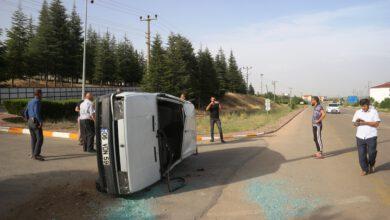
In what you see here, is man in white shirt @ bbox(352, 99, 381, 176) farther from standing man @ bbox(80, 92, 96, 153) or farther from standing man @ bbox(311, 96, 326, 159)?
standing man @ bbox(80, 92, 96, 153)

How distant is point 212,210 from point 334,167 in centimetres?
460

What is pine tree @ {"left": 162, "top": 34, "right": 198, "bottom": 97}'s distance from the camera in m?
49.5

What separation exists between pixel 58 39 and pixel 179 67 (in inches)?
644

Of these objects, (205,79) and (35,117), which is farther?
(205,79)

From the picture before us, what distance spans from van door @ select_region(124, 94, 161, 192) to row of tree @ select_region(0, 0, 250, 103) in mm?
36311

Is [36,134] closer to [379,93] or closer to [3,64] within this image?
[3,64]

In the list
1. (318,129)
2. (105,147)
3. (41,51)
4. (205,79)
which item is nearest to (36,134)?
(105,147)

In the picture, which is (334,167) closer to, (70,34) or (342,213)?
(342,213)

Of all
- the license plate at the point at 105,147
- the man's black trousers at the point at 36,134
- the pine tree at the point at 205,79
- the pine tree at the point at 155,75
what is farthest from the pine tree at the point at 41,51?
the license plate at the point at 105,147

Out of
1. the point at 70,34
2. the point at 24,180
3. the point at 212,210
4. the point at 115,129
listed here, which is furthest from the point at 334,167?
the point at 70,34

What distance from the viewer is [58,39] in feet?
167

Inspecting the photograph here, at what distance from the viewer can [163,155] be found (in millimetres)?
7531

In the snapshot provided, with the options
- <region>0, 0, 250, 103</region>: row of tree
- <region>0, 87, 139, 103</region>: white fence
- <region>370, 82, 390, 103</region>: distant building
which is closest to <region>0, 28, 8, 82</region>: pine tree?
<region>0, 0, 250, 103</region>: row of tree

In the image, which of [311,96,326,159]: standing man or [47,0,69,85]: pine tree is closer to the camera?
[311,96,326,159]: standing man
